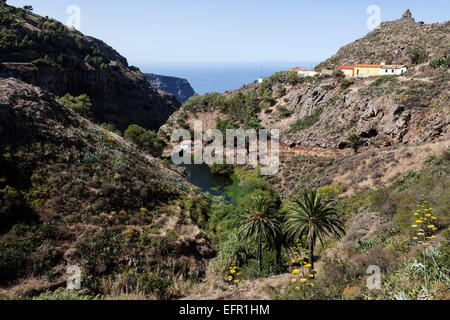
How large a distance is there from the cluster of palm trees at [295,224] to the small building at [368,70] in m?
71.9

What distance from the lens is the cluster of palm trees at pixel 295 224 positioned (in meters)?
19.1

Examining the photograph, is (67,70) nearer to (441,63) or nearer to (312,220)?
(312,220)

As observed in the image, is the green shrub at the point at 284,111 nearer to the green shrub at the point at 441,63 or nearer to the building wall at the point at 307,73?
the building wall at the point at 307,73

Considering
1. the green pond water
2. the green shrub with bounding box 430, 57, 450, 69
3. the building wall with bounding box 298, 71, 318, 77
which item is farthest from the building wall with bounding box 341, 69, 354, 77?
the green pond water

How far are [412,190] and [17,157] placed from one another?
40.6 meters

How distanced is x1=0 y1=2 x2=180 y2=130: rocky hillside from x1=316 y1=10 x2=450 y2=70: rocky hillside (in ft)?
322

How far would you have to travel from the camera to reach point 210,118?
112 m

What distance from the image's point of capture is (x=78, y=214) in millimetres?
25844

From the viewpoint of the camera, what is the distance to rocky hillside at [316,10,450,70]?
85375 millimetres

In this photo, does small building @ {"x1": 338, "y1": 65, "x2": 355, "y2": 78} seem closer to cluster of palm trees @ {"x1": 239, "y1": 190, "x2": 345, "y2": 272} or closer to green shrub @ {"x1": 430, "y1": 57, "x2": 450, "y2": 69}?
green shrub @ {"x1": 430, "y1": 57, "x2": 450, "y2": 69}

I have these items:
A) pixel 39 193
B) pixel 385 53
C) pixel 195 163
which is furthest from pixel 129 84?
pixel 39 193

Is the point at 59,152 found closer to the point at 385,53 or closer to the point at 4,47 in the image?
the point at 4,47

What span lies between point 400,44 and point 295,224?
108782 mm

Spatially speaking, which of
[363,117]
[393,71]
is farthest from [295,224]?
[393,71]
